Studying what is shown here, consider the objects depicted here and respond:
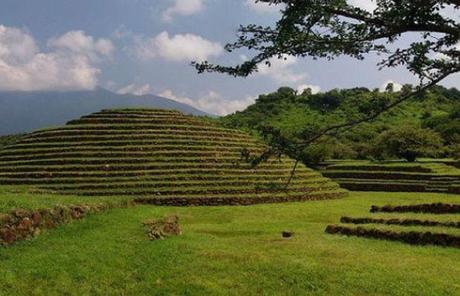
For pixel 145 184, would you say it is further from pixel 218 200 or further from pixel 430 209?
pixel 430 209

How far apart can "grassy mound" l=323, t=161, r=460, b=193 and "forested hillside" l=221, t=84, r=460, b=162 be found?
11.3ft

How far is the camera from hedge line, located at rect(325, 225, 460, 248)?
13055 mm

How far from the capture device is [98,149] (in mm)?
30984

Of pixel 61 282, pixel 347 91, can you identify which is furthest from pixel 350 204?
pixel 347 91

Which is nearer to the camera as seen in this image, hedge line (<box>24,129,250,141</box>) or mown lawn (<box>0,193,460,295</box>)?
mown lawn (<box>0,193,460,295</box>)

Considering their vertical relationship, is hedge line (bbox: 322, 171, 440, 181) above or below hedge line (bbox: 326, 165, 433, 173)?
below

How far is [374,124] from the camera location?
73000 millimetres

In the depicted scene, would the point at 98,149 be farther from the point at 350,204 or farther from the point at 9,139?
the point at 9,139

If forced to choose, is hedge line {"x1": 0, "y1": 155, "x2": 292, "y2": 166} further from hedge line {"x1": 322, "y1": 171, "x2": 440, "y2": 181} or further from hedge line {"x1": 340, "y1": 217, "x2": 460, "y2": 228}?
hedge line {"x1": 322, "y1": 171, "x2": 440, "y2": 181}

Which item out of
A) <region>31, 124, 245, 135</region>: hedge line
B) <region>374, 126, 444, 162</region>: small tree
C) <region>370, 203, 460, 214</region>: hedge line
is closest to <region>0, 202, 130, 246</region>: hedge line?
<region>370, 203, 460, 214</region>: hedge line

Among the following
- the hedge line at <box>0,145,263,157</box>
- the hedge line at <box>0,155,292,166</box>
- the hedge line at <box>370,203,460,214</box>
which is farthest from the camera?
the hedge line at <box>0,145,263,157</box>

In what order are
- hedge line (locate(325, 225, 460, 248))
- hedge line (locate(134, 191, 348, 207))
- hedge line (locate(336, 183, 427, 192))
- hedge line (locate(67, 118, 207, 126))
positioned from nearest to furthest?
hedge line (locate(325, 225, 460, 248)) < hedge line (locate(134, 191, 348, 207)) < hedge line (locate(67, 118, 207, 126)) < hedge line (locate(336, 183, 427, 192))

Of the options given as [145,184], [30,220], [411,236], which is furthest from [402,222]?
[145,184]

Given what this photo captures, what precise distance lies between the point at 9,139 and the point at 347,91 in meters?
56.7
